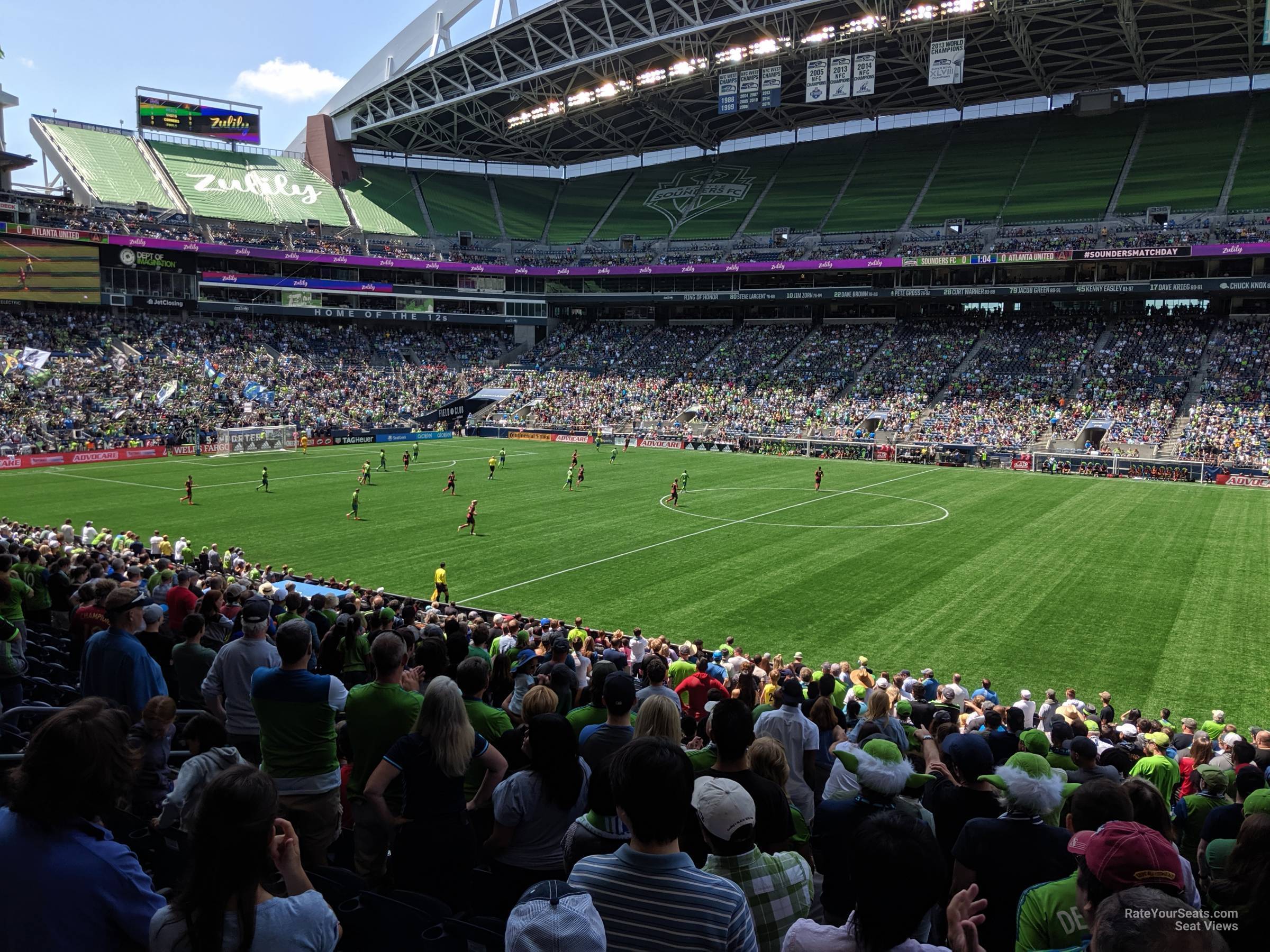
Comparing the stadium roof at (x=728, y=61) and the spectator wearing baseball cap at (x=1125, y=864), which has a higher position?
the stadium roof at (x=728, y=61)

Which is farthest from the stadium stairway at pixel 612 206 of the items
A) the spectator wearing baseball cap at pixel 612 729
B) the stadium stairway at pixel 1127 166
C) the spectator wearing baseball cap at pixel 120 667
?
the spectator wearing baseball cap at pixel 612 729

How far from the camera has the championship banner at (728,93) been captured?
188 feet

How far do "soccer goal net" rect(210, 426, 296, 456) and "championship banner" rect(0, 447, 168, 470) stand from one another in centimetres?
331

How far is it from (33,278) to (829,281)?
6142 centimetres

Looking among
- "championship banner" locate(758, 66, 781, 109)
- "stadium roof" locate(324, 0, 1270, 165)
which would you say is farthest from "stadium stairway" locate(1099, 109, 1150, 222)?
"championship banner" locate(758, 66, 781, 109)

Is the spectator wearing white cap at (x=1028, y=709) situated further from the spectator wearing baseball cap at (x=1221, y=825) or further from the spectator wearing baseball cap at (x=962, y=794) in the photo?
the spectator wearing baseball cap at (x=962, y=794)

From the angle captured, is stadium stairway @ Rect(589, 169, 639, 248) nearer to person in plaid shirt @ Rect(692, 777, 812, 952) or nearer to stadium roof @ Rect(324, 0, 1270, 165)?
stadium roof @ Rect(324, 0, 1270, 165)

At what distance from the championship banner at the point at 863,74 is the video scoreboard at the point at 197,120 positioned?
5935cm

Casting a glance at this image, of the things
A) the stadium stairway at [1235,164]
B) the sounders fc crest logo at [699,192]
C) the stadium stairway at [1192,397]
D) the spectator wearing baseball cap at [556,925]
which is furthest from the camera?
the sounders fc crest logo at [699,192]

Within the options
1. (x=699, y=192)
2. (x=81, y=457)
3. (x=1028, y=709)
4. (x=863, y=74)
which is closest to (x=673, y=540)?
(x=1028, y=709)

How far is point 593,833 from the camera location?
163 inches

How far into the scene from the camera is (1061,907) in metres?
3.73

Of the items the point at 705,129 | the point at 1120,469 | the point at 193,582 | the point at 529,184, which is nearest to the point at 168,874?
the point at 193,582

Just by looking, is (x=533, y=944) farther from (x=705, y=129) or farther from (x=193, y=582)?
(x=705, y=129)
